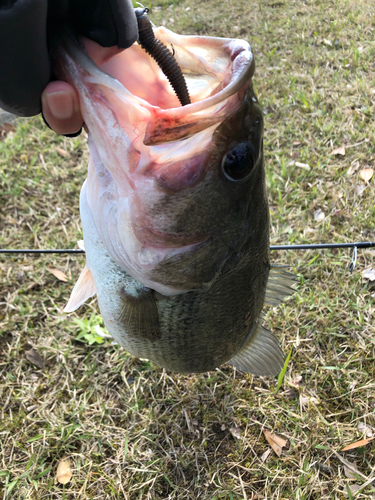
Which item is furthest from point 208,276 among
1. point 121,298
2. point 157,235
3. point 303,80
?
point 303,80

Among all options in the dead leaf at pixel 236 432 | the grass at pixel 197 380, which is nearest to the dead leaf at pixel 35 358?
the grass at pixel 197 380

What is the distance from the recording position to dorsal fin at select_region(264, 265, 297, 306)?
5.70 ft

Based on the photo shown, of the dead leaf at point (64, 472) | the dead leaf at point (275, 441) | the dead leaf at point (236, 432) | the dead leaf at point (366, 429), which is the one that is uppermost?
the dead leaf at point (366, 429)

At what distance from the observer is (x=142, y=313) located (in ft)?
4.55

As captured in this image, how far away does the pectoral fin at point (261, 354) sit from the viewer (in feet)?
5.85

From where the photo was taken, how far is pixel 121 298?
142cm

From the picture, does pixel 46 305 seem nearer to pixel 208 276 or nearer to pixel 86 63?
pixel 208 276

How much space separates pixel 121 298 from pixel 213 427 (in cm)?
127

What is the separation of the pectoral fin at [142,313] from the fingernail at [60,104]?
0.58 metres

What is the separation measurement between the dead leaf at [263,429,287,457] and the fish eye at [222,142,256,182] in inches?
65.1

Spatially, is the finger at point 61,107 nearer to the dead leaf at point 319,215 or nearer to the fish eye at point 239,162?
the fish eye at point 239,162

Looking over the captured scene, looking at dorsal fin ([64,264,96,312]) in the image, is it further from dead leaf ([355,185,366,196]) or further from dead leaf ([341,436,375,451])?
dead leaf ([355,185,366,196])

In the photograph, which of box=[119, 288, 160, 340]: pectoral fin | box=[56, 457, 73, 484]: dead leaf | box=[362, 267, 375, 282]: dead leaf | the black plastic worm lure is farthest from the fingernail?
box=[362, 267, 375, 282]: dead leaf

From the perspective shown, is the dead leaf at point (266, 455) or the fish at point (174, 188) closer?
the fish at point (174, 188)
